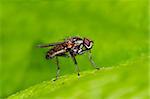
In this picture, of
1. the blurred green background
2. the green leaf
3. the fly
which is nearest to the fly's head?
the fly

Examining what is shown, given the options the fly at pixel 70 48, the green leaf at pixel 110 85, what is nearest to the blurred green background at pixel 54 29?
the fly at pixel 70 48

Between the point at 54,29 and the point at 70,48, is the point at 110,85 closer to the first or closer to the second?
the point at 70,48

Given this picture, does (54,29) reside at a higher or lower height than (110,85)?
higher

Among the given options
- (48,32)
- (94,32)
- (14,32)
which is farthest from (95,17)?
(14,32)

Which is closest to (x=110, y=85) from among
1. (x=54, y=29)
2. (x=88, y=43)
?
(x=88, y=43)

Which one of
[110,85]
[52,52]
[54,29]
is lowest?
[110,85]

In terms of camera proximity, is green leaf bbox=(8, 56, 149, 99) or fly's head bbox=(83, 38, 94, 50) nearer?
green leaf bbox=(8, 56, 149, 99)

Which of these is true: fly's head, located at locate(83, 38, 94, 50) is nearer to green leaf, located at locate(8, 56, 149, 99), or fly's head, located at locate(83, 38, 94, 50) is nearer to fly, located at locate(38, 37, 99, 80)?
fly, located at locate(38, 37, 99, 80)

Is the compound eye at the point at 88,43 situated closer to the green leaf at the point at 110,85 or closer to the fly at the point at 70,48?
the fly at the point at 70,48
